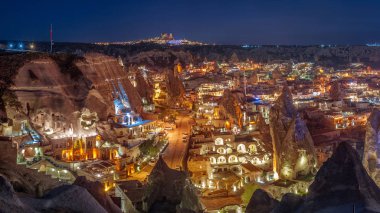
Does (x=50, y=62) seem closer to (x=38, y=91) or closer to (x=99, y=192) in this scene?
(x=38, y=91)

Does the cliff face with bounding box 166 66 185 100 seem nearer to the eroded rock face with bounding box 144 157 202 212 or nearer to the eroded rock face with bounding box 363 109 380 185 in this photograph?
the eroded rock face with bounding box 363 109 380 185

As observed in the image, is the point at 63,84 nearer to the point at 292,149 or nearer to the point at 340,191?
the point at 292,149

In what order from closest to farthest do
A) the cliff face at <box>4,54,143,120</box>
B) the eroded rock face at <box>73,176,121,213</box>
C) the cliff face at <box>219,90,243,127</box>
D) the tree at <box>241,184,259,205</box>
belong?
the eroded rock face at <box>73,176,121,213</box>, the tree at <box>241,184,259,205</box>, the cliff face at <box>4,54,143,120</box>, the cliff face at <box>219,90,243,127</box>

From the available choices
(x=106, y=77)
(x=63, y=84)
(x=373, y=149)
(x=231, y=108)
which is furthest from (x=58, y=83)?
(x=373, y=149)

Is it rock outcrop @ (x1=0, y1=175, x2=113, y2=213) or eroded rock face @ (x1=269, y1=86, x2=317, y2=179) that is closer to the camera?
rock outcrop @ (x1=0, y1=175, x2=113, y2=213)

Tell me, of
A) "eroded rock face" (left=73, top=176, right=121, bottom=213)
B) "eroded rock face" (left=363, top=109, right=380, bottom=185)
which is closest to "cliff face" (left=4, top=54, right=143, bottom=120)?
"eroded rock face" (left=363, top=109, right=380, bottom=185)

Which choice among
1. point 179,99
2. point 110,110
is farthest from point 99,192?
point 179,99

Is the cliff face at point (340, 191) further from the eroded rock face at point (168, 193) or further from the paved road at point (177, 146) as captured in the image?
the paved road at point (177, 146)

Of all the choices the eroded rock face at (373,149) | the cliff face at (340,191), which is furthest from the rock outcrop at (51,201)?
the eroded rock face at (373,149)
